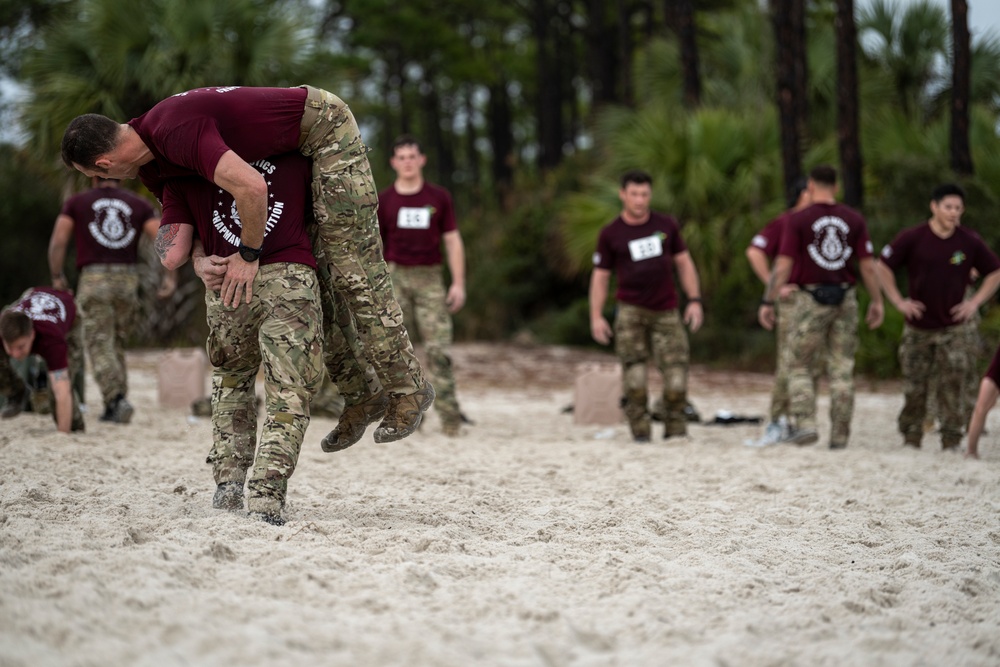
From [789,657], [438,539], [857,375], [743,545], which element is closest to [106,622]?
[438,539]

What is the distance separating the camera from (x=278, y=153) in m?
4.64

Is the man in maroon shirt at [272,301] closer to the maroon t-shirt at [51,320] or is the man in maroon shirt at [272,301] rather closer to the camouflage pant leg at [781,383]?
the maroon t-shirt at [51,320]

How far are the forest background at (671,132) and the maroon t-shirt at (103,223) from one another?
6.42 metres

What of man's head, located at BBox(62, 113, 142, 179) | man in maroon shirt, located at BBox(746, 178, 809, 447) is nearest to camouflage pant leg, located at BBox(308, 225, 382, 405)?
man's head, located at BBox(62, 113, 142, 179)

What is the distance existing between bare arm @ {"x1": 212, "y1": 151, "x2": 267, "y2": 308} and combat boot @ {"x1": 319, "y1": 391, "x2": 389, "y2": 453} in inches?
31.6

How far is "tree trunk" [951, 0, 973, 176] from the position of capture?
14.0 meters

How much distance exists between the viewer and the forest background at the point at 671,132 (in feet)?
49.0

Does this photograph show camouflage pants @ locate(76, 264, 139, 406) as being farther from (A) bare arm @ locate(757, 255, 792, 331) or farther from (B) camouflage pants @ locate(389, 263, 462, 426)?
(A) bare arm @ locate(757, 255, 792, 331)

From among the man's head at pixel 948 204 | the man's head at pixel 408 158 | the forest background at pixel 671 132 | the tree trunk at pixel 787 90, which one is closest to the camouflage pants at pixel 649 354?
the man's head at pixel 408 158

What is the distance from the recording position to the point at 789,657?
332 centimetres

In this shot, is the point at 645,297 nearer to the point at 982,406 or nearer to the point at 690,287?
the point at 690,287

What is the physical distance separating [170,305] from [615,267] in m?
10.5

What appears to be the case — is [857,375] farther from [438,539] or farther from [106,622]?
[106,622]

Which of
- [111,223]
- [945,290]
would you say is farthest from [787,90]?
[111,223]
